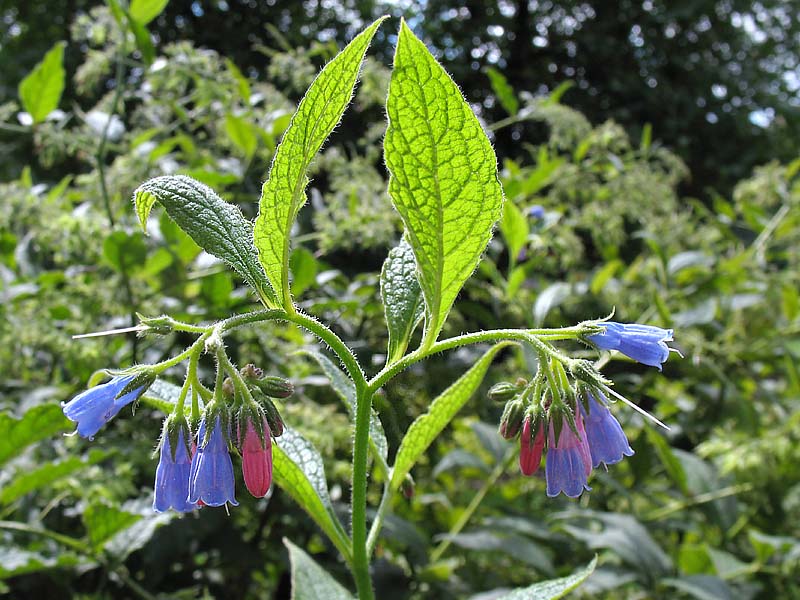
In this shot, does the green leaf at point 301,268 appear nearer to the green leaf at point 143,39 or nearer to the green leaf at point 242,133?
the green leaf at point 242,133

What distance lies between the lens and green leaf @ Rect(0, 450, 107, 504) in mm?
1113

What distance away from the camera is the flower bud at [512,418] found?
0.80 meters

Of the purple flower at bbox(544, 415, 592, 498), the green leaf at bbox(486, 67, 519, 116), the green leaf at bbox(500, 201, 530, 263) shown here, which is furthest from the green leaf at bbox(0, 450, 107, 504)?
the green leaf at bbox(486, 67, 519, 116)

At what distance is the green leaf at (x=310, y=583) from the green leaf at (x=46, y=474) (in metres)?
0.37

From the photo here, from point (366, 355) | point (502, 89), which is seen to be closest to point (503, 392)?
point (366, 355)

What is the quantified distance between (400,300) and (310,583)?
353mm

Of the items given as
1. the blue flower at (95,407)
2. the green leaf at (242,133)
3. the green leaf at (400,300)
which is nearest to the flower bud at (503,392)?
the green leaf at (400,300)

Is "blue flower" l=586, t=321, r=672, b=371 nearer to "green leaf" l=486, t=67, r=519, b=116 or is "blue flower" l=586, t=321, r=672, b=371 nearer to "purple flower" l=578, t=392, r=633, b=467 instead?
"purple flower" l=578, t=392, r=633, b=467

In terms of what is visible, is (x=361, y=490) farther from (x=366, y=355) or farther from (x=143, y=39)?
(x=143, y=39)

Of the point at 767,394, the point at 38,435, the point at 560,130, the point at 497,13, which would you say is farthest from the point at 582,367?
the point at 497,13

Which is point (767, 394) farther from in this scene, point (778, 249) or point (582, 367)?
point (582, 367)

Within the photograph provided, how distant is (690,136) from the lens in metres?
8.70

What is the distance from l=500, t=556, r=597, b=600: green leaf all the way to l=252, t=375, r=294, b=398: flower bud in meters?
0.29

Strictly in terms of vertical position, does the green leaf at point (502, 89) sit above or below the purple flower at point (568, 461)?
above
